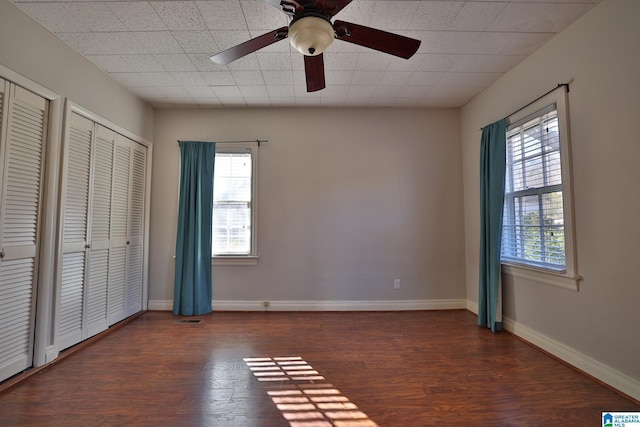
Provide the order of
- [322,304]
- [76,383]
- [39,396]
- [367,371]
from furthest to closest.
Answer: [322,304]
[367,371]
[76,383]
[39,396]

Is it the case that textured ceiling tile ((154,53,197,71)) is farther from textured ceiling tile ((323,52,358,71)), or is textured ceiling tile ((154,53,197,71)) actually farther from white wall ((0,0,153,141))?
textured ceiling tile ((323,52,358,71))

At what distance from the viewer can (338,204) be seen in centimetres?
390

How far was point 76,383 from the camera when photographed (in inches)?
82.8

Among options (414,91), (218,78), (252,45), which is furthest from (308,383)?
(414,91)

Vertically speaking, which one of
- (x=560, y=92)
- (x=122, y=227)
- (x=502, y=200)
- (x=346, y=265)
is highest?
(x=560, y=92)

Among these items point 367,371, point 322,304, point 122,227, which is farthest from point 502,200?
point 122,227

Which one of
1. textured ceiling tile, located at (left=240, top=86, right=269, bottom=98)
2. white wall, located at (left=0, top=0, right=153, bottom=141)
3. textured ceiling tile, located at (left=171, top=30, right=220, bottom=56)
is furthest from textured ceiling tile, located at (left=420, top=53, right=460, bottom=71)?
white wall, located at (left=0, top=0, right=153, bottom=141)

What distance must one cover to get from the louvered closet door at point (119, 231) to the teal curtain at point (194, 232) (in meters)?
0.56

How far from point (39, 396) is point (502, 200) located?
417 cm

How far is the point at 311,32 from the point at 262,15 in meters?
0.87

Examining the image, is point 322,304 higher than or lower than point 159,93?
lower

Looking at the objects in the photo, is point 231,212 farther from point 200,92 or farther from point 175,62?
point 175,62

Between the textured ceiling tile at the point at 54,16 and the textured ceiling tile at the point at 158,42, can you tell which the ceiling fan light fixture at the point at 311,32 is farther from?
the textured ceiling tile at the point at 54,16

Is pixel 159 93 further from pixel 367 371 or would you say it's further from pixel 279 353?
pixel 367 371
